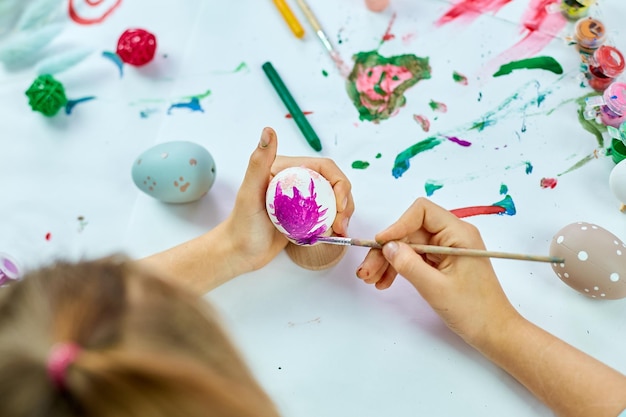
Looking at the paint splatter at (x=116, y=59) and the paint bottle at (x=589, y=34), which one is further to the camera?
the paint splatter at (x=116, y=59)

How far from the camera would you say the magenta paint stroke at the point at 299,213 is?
678 millimetres

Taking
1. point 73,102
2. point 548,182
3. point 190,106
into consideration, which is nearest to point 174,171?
point 190,106

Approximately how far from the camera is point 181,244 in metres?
0.78

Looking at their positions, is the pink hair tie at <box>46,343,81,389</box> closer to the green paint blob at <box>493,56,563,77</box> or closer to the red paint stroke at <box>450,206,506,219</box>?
the red paint stroke at <box>450,206,506,219</box>

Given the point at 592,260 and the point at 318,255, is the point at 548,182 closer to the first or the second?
the point at 592,260

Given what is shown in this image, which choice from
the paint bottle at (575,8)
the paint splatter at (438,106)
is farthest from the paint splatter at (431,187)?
the paint bottle at (575,8)

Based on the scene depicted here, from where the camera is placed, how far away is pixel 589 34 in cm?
83

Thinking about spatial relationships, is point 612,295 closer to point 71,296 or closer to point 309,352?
point 309,352

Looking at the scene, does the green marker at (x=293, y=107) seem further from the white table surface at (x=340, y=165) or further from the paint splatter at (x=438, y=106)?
the paint splatter at (x=438, y=106)

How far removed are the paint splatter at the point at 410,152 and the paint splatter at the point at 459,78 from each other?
9 cm

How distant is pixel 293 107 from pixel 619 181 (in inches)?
17.2

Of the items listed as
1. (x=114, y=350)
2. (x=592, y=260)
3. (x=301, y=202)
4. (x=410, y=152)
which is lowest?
(x=592, y=260)

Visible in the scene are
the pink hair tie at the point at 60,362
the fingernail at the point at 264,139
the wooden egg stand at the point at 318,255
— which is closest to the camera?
the pink hair tie at the point at 60,362

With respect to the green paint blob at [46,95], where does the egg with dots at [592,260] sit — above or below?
below
